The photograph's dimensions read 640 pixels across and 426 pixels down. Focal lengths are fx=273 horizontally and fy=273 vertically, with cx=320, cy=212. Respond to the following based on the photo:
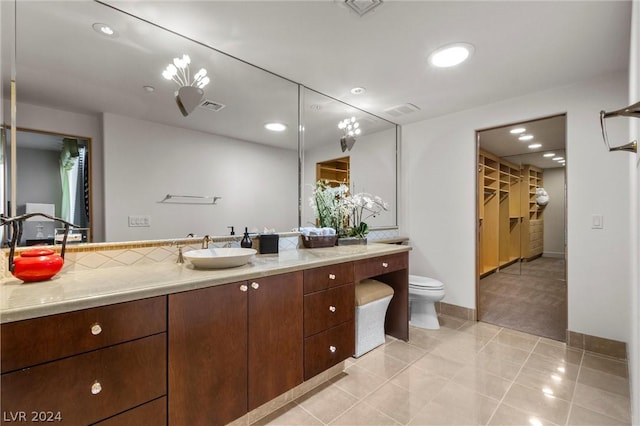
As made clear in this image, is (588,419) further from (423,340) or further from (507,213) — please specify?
(507,213)

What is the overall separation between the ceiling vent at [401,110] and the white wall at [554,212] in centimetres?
523

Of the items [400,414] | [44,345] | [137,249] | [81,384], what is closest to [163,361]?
[81,384]

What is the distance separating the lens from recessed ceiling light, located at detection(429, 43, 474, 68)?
1.93 m

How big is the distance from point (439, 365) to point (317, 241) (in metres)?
1.38

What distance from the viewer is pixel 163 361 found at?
1176 mm

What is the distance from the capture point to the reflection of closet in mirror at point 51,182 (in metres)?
1.38

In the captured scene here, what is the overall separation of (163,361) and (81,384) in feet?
0.87

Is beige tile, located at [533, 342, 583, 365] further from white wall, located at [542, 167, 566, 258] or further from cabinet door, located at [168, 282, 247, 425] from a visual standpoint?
white wall, located at [542, 167, 566, 258]

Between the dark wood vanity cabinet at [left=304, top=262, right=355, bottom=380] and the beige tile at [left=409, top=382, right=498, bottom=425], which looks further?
the dark wood vanity cabinet at [left=304, top=262, right=355, bottom=380]

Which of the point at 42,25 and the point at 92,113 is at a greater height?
the point at 42,25

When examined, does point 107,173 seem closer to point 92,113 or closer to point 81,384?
point 92,113

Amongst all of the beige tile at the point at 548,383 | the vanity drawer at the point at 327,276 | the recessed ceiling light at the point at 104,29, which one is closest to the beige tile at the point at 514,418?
the beige tile at the point at 548,383

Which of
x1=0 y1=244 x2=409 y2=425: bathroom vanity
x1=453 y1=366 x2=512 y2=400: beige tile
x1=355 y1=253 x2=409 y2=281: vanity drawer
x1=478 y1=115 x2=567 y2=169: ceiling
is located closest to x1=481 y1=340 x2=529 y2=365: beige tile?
x1=453 y1=366 x2=512 y2=400: beige tile

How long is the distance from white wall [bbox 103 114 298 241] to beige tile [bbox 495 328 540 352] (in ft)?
7.53
